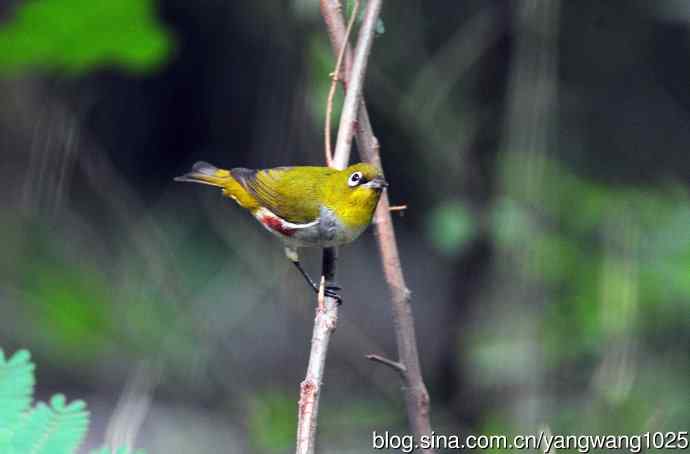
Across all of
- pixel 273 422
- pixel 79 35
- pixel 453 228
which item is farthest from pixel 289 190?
pixel 273 422

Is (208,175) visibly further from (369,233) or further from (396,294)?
(369,233)

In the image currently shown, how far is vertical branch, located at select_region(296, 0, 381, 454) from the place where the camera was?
1.75 meters

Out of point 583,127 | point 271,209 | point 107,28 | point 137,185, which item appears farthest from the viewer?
point 137,185

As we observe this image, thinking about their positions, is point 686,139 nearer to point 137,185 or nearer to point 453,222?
point 453,222

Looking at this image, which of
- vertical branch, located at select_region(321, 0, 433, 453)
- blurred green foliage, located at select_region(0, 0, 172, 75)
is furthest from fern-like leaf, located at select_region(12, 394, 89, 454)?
blurred green foliage, located at select_region(0, 0, 172, 75)

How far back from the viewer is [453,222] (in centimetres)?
488

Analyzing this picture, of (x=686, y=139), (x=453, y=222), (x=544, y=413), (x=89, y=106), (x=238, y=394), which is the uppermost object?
(x=89, y=106)

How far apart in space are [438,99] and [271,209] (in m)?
2.13

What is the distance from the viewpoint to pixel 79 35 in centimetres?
418

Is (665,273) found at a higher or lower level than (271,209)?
higher

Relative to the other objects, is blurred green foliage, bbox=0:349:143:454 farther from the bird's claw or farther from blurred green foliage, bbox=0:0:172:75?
blurred green foliage, bbox=0:0:172:75

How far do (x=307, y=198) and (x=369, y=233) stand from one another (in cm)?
278

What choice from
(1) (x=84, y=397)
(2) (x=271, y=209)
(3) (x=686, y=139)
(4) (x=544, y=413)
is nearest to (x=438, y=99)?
(3) (x=686, y=139)

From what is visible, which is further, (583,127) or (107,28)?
(583,127)
